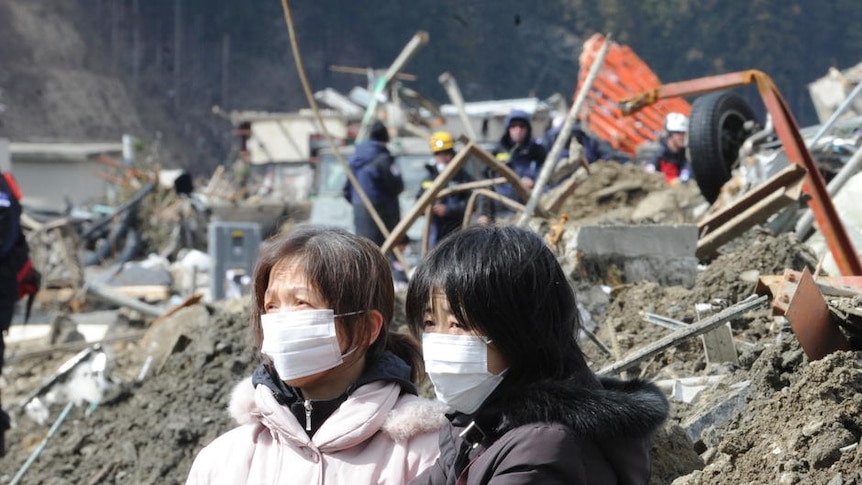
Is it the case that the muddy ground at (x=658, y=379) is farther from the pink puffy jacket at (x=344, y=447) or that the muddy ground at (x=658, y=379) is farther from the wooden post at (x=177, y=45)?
the wooden post at (x=177, y=45)

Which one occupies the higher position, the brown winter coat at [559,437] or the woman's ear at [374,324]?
the woman's ear at [374,324]

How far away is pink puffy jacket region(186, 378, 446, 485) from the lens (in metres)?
2.45

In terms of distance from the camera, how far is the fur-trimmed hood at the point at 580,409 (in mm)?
1959

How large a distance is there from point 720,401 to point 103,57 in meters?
43.7

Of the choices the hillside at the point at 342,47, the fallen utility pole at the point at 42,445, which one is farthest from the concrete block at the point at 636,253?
the hillside at the point at 342,47

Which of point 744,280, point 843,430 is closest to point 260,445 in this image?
point 843,430

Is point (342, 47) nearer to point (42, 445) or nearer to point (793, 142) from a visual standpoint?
point (42, 445)

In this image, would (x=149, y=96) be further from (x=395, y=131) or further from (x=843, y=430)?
(x=843, y=430)

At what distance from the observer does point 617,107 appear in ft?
55.1

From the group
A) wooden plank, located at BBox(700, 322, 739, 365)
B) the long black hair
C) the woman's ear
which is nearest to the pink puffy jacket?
the woman's ear

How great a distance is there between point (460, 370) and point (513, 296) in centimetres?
17

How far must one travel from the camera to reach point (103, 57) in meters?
44.4

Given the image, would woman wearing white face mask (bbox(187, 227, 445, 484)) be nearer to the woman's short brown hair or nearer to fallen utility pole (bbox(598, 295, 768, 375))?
the woman's short brown hair

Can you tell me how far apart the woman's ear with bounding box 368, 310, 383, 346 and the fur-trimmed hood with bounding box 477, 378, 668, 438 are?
56cm
